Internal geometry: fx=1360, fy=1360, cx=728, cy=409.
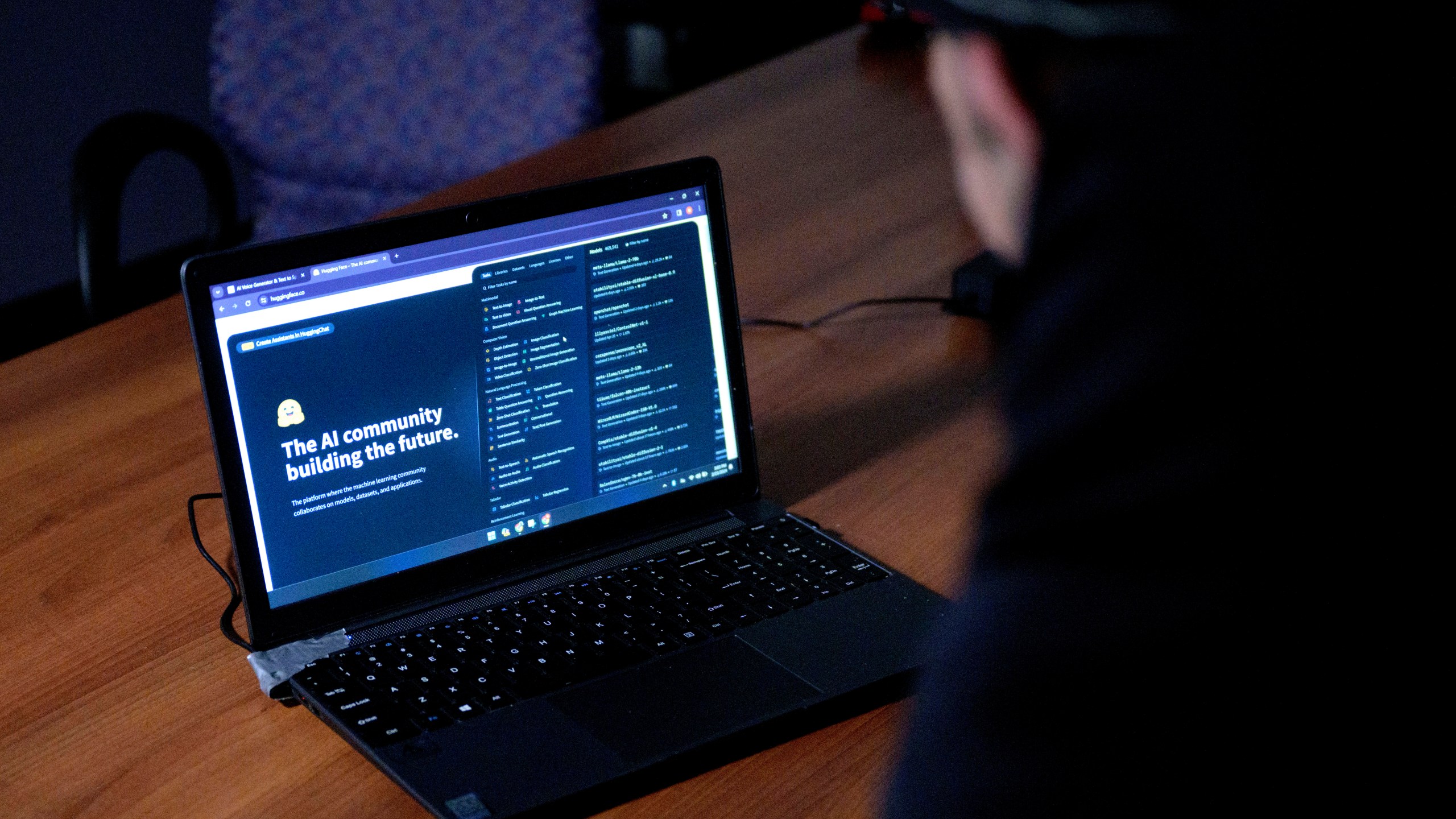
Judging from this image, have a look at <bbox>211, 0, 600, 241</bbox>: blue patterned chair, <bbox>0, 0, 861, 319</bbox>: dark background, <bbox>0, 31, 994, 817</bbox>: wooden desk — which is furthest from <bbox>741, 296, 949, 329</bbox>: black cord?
<bbox>0, 0, 861, 319</bbox>: dark background

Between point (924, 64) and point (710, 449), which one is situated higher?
point (924, 64)

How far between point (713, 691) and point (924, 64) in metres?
1.44

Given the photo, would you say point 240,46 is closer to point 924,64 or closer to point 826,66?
point 826,66

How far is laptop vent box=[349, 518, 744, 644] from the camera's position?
2.85ft

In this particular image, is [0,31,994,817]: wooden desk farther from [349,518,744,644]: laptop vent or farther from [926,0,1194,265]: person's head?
[926,0,1194,265]: person's head

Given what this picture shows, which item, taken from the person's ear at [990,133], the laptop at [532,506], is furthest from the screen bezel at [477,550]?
the person's ear at [990,133]

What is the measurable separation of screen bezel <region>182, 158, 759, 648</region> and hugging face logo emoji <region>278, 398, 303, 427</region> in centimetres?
3

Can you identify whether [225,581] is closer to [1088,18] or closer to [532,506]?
[532,506]

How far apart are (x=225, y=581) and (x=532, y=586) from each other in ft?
0.74

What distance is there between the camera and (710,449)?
3.28 feet

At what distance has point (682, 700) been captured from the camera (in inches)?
31.7

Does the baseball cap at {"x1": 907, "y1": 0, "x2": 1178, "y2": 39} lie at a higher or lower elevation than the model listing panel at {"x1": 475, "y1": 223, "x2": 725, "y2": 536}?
higher

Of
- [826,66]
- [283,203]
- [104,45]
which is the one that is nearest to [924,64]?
[826,66]

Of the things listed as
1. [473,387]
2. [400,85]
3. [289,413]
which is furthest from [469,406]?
[400,85]
